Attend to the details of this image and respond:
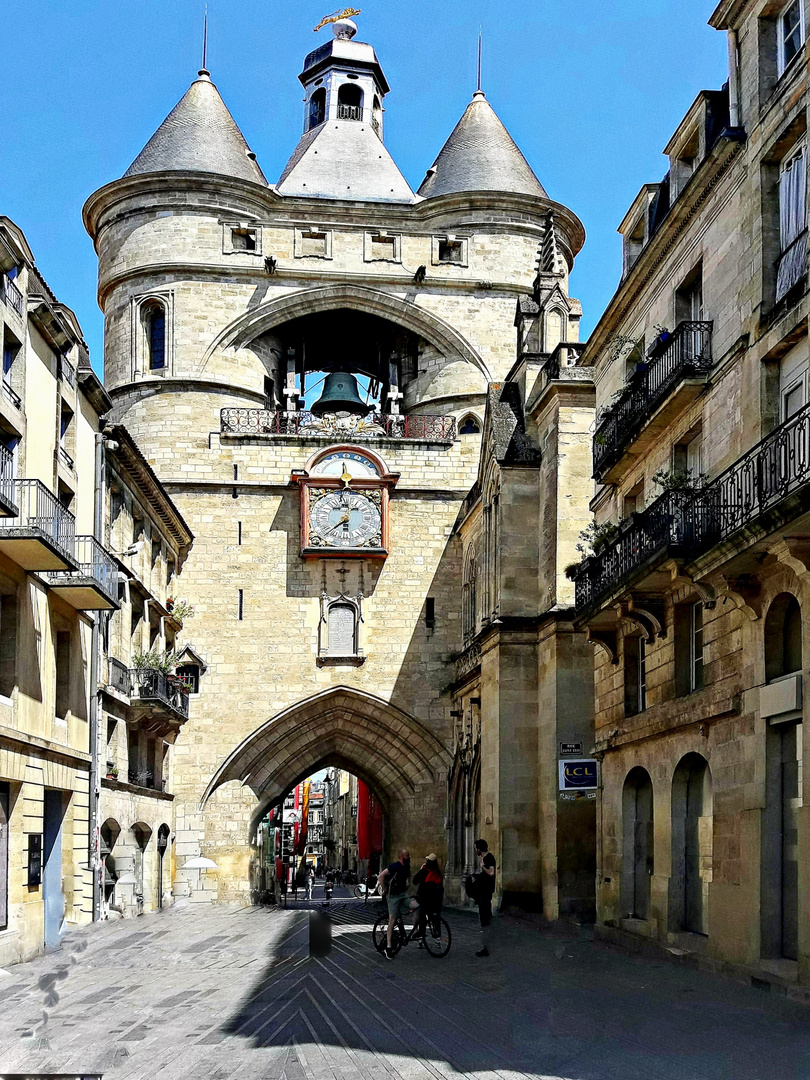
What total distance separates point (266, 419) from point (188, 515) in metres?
3.38

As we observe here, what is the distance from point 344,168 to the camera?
1644 inches

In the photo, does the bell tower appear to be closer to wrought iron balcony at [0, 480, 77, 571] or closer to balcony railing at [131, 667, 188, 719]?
balcony railing at [131, 667, 188, 719]

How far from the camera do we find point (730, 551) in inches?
564

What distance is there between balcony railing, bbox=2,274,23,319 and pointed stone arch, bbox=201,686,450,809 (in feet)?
55.6

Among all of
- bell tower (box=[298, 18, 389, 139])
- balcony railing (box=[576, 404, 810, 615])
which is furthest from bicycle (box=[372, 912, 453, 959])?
bell tower (box=[298, 18, 389, 139])

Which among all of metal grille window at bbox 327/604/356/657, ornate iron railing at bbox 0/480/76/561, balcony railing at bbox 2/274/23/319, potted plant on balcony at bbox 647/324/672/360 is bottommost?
metal grille window at bbox 327/604/356/657

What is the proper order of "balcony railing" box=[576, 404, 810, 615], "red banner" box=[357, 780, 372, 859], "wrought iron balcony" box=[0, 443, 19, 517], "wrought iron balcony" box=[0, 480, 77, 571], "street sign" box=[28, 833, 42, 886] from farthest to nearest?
"red banner" box=[357, 780, 372, 859], "street sign" box=[28, 833, 42, 886], "wrought iron balcony" box=[0, 480, 77, 571], "wrought iron balcony" box=[0, 443, 19, 517], "balcony railing" box=[576, 404, 810, 615]

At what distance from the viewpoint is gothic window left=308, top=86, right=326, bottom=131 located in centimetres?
4575

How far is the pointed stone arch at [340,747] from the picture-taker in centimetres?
3509

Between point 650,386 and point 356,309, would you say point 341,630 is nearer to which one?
point 356,309

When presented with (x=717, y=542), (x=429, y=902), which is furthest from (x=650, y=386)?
(x=429, y=902)

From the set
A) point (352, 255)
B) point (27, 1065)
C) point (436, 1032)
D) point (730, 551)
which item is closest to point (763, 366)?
point (730, 551)

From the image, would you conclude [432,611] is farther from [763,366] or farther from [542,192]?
[763,366]

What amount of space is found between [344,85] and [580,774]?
29.2 m
